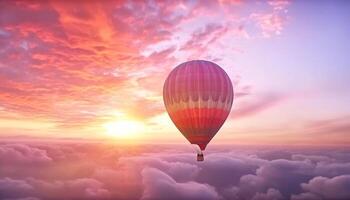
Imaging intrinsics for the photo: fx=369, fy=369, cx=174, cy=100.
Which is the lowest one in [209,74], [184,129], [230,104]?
[184,129]

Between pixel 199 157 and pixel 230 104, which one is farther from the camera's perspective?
pixel 230 104

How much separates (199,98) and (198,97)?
161 mm

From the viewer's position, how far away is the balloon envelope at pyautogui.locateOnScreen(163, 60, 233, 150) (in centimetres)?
4209

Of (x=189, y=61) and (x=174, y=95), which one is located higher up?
(x=189, y=61)

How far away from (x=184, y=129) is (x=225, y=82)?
732cm

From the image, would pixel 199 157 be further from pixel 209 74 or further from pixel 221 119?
pixel 209 74

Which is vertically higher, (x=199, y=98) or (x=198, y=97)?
(x=198, y=97)

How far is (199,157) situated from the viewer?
42062mm

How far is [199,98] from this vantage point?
138ft

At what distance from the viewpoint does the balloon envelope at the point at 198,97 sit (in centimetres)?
4209

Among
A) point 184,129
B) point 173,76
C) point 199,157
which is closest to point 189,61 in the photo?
point 173,76

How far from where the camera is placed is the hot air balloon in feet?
138

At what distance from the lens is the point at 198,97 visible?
42094 millimetres

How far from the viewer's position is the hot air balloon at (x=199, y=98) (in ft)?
138
